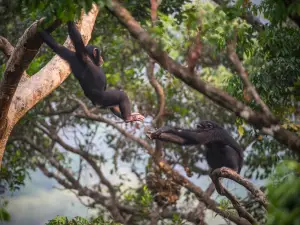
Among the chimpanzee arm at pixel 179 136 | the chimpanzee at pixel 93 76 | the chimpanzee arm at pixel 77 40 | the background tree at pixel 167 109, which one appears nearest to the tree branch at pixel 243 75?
the background tree at pixel 167 109

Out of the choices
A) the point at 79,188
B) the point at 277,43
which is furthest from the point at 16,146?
the point at 277,43

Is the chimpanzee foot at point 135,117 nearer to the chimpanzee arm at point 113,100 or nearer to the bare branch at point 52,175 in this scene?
the chimpanzee arm at point 113,100

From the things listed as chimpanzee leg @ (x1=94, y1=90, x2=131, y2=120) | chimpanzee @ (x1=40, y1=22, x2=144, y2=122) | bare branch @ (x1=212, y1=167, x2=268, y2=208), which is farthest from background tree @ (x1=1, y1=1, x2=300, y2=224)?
bare branch @ (x1=212, y1=167, x2=268, y2=208)

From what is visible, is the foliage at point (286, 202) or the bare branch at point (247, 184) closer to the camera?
the foliage at point (286, 202)

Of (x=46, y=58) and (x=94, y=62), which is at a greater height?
(x=46, y=58)

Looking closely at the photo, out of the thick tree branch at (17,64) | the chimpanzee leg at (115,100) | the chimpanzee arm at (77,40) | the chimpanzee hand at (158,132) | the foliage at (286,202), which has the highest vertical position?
the chimpanzee arm at (77,40)

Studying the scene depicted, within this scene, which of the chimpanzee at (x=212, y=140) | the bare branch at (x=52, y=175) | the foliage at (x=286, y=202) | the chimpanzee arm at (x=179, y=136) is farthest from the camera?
the bare branch at (x=52, y=175)

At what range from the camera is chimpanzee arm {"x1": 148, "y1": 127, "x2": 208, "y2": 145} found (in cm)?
567

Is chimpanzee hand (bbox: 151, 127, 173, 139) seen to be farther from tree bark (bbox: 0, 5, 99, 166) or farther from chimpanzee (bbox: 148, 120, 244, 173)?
tree bark (bbox: 0, 5, 99, 166)

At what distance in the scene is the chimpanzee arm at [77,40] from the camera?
221 inches

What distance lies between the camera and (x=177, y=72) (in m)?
3.07

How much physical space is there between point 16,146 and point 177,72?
10.3 meters

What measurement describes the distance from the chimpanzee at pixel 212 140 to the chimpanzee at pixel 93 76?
497 mm

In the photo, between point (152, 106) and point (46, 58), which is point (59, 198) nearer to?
point (152, 106)
